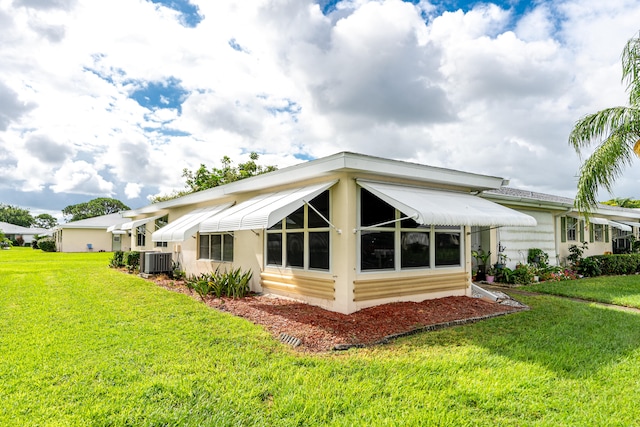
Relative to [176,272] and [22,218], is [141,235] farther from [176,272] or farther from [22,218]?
[22,218]

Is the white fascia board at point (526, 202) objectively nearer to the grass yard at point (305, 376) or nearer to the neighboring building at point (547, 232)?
the neighboring building at point (547, 232)

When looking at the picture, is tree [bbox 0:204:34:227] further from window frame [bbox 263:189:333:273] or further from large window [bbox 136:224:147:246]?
window frame [bbox 263:189:333:273]

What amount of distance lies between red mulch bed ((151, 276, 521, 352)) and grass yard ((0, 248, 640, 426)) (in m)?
0.43

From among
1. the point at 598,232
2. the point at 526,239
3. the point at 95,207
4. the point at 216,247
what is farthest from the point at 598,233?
the point at 95,207

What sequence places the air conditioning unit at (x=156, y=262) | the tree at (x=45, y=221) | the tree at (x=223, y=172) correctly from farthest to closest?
the tree at (x=45, y=221) → the tree at (x=223, y=172) → the air conditioning unit at (x=156, y=262)

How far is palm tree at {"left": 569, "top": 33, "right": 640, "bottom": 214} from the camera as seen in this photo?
38.8 ft

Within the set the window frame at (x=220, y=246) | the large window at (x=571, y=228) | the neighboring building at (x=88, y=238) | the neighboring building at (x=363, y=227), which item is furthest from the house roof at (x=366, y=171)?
the neighboring building at (x=88, y=238)

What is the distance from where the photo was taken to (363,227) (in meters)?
8.82

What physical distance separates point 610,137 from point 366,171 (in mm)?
9765

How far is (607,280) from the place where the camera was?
51.9 feet

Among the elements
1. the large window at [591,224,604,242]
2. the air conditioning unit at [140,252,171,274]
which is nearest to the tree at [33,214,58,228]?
the air conditioning unit at [140,252,171,274]

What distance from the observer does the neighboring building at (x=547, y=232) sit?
1530 cm

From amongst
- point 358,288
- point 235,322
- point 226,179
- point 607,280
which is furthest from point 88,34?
point 226,179

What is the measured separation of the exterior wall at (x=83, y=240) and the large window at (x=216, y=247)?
34.5 metres
